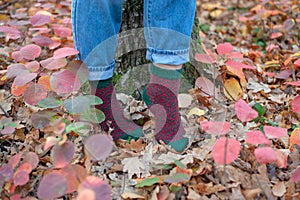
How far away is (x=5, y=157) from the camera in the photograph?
1.22 metres

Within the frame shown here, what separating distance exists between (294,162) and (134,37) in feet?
2.57

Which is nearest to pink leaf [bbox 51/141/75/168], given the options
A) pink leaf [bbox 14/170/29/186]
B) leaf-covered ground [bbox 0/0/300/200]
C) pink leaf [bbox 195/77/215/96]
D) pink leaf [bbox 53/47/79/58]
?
leaf-covered ground [bbox 0/0/300/200]

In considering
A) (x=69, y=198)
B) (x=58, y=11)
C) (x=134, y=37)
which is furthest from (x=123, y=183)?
(x=58, y=11)

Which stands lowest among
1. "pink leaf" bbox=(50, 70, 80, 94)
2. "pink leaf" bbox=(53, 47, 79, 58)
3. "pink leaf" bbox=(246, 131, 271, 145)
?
"pink leaf" bbox=(246, 131, 271, 145)

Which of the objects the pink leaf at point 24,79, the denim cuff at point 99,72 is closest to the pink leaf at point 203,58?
the denim cuff at point 99,72

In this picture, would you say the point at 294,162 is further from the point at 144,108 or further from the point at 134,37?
the point at 134,37

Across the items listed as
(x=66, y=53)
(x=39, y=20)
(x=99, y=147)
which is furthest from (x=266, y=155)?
(x=39, y=20)

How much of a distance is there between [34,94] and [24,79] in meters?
0.06

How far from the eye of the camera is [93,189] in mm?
910

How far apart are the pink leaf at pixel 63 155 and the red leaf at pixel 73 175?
0.04m

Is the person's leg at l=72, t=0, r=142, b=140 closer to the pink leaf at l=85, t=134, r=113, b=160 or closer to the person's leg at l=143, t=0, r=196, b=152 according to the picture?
the person's leg at l=143, t=0, r=196, b=152

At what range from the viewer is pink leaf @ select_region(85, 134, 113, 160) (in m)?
0.93

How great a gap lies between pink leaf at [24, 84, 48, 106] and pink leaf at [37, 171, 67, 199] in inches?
13.6

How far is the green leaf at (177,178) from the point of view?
102 centimetres
